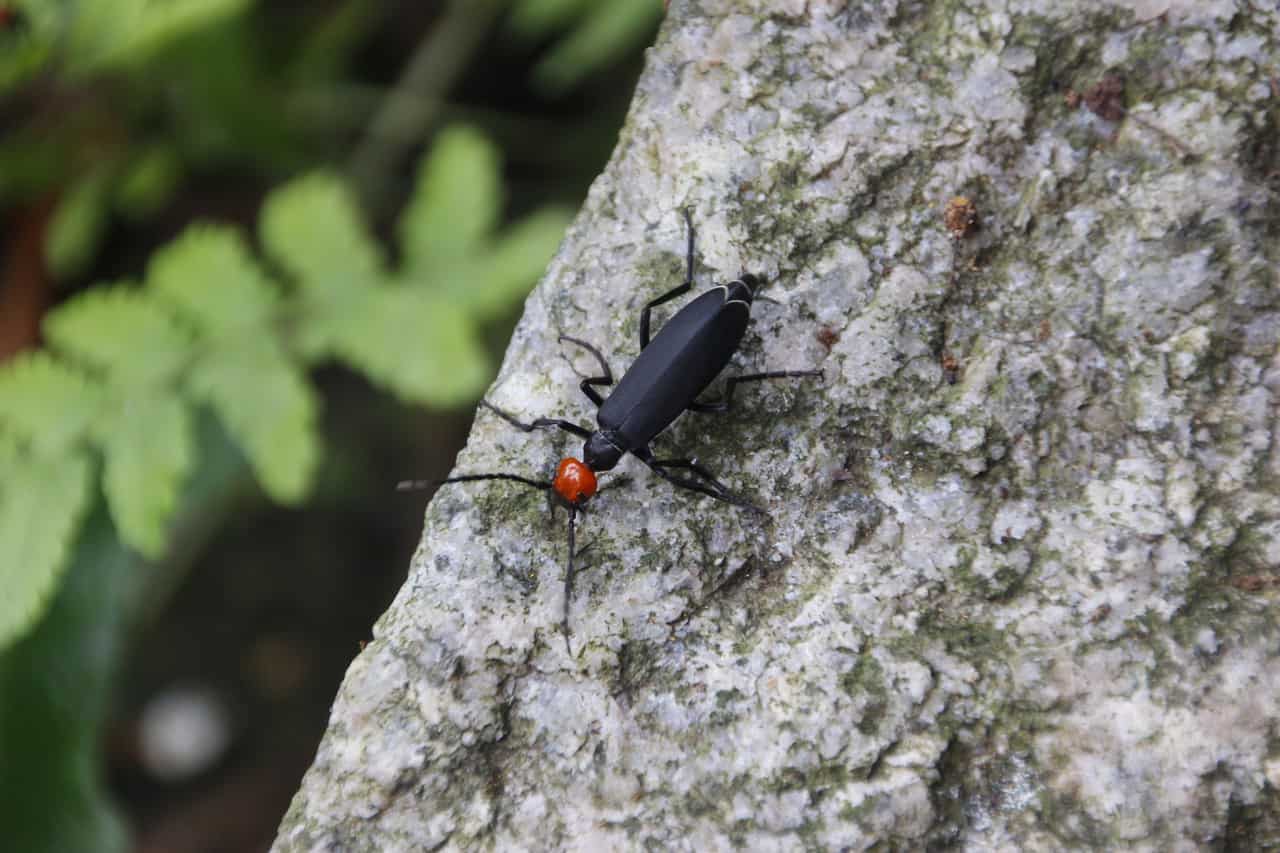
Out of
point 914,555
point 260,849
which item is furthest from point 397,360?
point 260,849

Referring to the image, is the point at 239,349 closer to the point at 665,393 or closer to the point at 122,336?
the point at 122,336

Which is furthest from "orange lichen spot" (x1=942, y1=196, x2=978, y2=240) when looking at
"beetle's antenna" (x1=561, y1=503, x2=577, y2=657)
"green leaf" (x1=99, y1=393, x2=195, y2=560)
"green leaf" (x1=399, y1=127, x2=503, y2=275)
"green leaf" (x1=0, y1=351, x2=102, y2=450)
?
"green leaf" (x1=0, y1=351, x2=102, y2=450)

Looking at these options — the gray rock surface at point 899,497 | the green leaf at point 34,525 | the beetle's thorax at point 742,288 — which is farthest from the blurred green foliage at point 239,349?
the beetle's thorax at point 742,288

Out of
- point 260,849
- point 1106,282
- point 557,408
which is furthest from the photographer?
point 260,849

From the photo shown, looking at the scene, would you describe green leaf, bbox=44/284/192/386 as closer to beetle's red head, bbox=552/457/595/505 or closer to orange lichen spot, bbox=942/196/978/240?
beetle's red head, bbox=552/457/595/505

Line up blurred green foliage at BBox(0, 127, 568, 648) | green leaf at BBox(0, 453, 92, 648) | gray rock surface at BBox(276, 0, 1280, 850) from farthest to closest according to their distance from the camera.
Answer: blurred green foliage at BBox(0, 127, 568, 648)
green leaf at BBox(0, 453, 92, 648)
gray rock surface at BBox(276, 0, 1280, 850)

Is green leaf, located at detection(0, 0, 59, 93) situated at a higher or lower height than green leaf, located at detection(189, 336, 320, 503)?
higher

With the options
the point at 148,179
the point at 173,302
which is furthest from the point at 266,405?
the point at 148,179

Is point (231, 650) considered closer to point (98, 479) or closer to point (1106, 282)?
point (98, 479)
